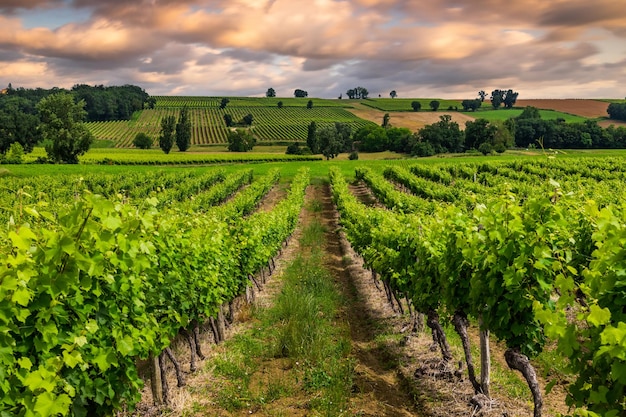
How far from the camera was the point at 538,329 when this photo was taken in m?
5.93

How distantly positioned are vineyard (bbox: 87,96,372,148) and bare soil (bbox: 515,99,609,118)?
205 ft

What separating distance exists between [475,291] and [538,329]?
92 cm

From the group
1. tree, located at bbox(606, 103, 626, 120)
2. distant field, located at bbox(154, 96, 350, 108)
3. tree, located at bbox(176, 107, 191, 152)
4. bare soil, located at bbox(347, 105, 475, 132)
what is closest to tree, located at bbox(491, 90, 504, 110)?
bare soil, located at bbox(347, 105, 475, 132)

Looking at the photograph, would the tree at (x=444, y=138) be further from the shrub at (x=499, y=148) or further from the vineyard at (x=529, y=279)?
the vineyard at (x=529, y=279)

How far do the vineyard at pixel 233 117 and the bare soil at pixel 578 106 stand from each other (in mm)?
62565

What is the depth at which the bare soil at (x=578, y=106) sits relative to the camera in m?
131

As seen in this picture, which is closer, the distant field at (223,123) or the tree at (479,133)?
the tree at (479,133)

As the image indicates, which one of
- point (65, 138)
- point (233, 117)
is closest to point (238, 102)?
point (233, 117)

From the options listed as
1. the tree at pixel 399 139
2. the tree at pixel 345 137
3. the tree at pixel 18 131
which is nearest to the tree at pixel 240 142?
the tree at pixel 345 137

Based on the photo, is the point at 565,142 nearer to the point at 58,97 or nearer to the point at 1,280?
the point at 58,97

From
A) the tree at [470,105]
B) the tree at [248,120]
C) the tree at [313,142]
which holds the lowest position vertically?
the tree at [313,142]

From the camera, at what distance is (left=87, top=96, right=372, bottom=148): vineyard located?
115938 millimetres

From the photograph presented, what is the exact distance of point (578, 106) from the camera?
137750 mm

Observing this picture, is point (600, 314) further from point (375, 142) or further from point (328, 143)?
point (375, 142)
